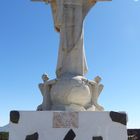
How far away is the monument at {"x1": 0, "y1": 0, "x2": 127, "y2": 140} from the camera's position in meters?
7.07

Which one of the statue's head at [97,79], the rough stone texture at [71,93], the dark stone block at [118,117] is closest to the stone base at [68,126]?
the dark stone block at [118,117]

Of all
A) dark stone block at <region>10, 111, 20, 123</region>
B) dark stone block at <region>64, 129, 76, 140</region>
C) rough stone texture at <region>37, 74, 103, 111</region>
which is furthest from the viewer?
rough stone texture at <region>37, 74, 103, 111</region>

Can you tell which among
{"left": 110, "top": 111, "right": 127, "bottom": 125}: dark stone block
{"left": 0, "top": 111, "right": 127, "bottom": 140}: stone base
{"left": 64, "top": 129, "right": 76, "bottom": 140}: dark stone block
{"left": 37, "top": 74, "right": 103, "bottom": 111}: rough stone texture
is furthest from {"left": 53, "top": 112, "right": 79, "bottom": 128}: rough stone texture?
{"left": 110, "top": 111, "right": 127, "bottom": 125}: dark stone block

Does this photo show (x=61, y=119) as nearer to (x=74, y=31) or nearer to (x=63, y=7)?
(x=74, y=31)

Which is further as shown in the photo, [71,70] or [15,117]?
[71,70]

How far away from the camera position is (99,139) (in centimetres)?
702

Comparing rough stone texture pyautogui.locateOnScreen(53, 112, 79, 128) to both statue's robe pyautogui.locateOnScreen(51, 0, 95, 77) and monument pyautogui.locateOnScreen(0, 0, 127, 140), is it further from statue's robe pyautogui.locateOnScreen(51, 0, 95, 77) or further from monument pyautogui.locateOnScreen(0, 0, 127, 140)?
statue's robe pyautogui.locateOnScreen(51, 0, 95, 77)

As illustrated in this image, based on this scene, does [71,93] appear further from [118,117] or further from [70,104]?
[118,117]

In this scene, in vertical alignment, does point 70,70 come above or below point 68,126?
above

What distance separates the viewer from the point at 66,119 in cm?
708

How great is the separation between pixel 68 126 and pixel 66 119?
152 mm

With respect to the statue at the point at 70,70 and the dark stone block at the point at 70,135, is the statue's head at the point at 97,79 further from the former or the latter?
the dark stone block at the point at 70,135

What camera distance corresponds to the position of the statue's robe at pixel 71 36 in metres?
8.66

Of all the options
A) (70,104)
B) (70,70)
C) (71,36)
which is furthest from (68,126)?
(71,36)
